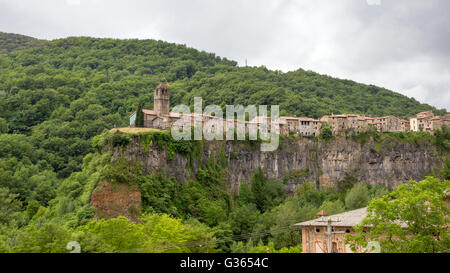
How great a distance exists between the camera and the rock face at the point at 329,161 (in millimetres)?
89562

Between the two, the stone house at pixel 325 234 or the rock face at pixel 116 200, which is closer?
the stone house at pixel 325 234

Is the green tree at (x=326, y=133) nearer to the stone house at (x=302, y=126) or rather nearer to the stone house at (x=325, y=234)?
the stone house at (x=302, y=126)

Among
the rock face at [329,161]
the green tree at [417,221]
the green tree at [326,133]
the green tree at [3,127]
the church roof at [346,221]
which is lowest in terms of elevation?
the church roof at [346,221]

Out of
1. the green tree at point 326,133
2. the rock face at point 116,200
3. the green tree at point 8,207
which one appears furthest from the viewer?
the green tree at point 326,133

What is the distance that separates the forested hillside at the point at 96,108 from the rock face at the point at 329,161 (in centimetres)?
326

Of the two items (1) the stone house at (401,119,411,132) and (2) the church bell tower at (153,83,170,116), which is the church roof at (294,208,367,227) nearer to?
(2) the church bell tower at (153,83,170,116)

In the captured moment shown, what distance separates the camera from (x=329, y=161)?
101375 mm

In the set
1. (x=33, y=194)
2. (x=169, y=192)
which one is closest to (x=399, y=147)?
(x=169, y=192)

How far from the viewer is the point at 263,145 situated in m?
94.6

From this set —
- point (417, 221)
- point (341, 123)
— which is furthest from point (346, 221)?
point (341, 123)

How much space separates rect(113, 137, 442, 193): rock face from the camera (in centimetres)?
8956

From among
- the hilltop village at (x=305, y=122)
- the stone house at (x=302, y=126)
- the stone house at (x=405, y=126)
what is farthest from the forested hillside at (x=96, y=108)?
the stone house at (x=405, y=126)

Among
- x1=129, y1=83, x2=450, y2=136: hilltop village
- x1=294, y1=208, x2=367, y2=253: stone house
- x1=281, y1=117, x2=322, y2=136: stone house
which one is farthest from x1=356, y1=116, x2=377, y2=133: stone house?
x1=294, y1=208, x2=367, y2=253: stone house

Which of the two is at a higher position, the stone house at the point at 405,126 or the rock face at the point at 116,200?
the stone house at the point at 405,126
